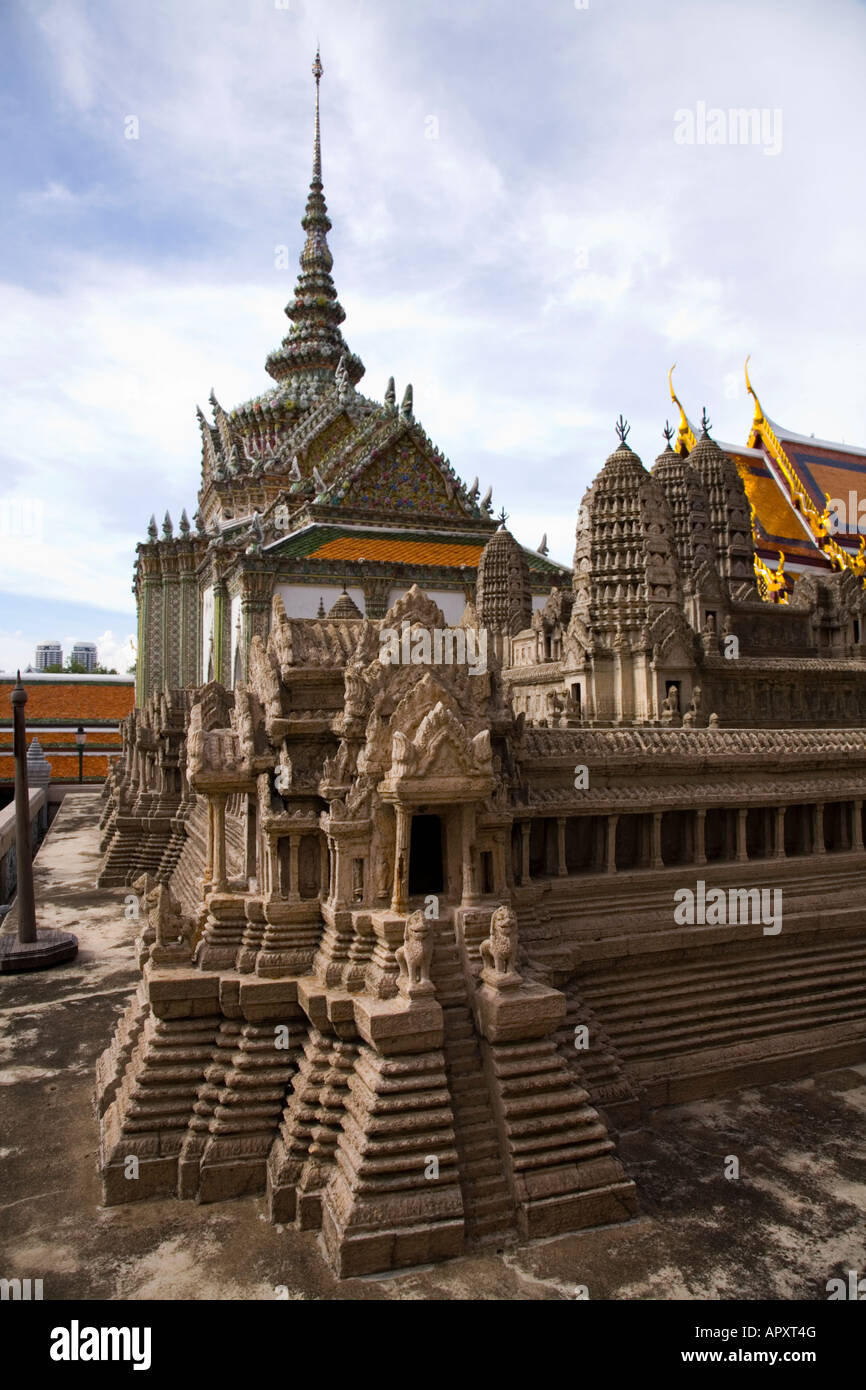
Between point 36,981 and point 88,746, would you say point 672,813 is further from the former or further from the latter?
point 88,746

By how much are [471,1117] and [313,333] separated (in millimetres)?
51467

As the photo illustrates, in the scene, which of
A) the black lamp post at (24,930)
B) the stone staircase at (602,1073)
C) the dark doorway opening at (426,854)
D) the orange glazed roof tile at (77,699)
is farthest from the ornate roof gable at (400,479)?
the stone staircase at (602,1073)

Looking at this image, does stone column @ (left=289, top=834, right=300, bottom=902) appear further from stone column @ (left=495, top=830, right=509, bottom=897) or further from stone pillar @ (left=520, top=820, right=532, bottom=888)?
stone pillar @ (left=520, top=820, right=532, bottom=888)

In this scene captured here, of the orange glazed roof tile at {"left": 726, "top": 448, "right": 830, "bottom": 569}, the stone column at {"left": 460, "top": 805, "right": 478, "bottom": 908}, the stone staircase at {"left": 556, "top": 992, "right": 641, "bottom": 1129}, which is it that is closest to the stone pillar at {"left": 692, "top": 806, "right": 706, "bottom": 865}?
the stone staircase at {"left": 556, "top": 992, "right": 641, "bottom": 1129}

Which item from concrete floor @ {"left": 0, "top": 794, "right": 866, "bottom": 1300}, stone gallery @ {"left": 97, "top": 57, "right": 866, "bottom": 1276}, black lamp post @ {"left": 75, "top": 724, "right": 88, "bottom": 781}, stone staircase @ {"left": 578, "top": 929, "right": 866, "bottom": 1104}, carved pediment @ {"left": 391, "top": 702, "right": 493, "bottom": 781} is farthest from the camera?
black lamp post @ {"left": 75, "top": 724, "right": 88, "bottom": 781}

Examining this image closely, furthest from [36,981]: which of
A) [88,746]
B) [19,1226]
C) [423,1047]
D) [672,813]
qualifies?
[88,746]

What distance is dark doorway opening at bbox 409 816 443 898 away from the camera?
12.4 metres

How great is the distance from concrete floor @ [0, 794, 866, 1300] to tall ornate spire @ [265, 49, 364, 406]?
46.0 meters

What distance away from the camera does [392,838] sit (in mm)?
10961

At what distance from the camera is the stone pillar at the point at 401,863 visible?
1065cm

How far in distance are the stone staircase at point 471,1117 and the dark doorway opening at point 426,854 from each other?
1964mm

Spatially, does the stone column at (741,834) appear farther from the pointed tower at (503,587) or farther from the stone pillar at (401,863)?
the pointed tower at (503,587)
